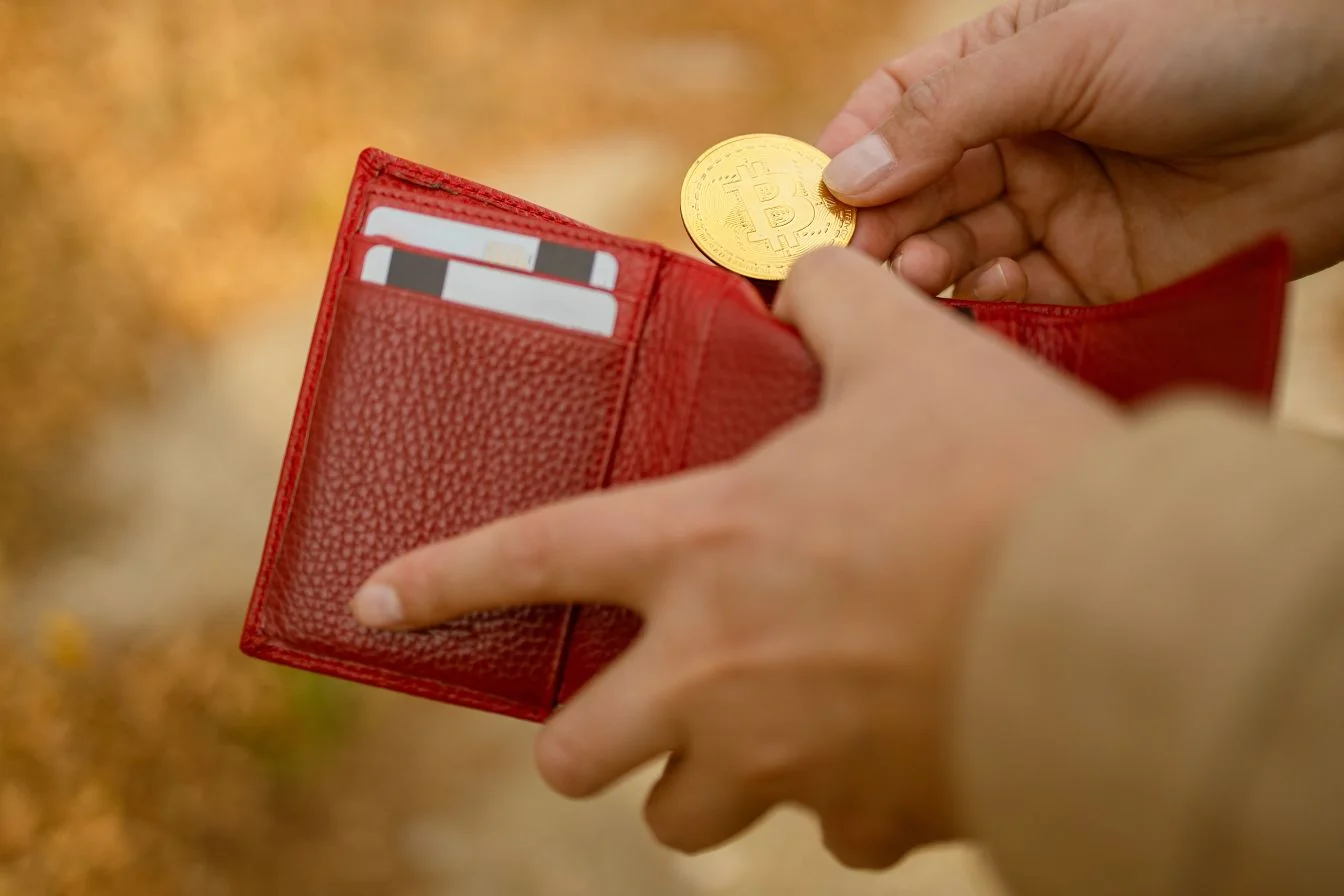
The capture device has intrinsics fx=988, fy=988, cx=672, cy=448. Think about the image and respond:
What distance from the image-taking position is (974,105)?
0.94 metres

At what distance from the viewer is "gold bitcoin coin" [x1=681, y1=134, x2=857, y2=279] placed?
926 millimetres

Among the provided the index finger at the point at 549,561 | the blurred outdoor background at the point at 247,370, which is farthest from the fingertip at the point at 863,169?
the blurred outdoor background at the point at 247,370

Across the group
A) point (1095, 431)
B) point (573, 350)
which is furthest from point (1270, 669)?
point (573, 350)

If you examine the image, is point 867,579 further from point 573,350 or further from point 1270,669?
point 573,350

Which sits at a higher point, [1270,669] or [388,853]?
[1270,669]

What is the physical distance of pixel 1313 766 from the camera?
41cm

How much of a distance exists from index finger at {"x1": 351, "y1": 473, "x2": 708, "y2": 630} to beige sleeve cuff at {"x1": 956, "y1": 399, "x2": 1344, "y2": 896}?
0.63ft

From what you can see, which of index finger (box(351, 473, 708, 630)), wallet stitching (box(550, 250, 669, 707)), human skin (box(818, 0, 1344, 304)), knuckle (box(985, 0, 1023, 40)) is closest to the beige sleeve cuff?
index finger (box(351, 473, 708, 630))

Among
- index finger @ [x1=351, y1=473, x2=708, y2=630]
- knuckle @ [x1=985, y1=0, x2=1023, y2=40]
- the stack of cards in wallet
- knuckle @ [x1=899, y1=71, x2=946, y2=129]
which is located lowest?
index finger @ [x1=351, y1=473, x2=708, y2=630]

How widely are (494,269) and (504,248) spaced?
0.02m

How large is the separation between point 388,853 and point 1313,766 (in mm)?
1288

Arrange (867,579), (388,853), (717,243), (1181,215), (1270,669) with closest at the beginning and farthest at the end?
(1270,669) < (867,579) < (717,243) < (1181,215) < (388,853)

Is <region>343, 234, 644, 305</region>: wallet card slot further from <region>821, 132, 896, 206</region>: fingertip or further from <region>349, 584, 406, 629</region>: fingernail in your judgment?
<region>821, 132, 896, 206</region>: fingertip

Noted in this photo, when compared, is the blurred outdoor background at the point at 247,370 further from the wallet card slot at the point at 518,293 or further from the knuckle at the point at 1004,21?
the wallet card slot at the point at 518,293
